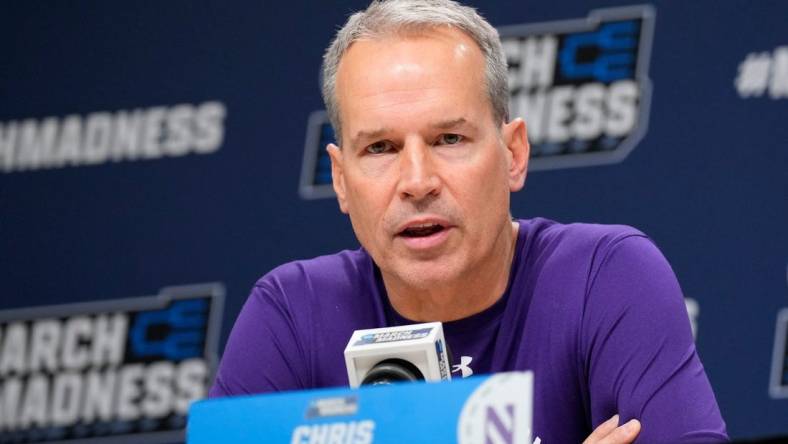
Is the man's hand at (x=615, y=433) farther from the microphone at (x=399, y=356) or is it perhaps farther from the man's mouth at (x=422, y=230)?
the man's mouth at (x=422, y=230)

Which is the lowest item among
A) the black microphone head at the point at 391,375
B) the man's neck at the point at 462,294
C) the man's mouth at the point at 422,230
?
the man's neck at the point at 462,294

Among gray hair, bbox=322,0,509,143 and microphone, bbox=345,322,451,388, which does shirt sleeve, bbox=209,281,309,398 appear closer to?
gray hair, bbox=322,0,509,143

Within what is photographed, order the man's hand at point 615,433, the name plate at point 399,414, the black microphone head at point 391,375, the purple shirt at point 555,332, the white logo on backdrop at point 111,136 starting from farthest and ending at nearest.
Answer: the white logo on backdrop at point 111,136 < the purple shirt at point 555,332 < the man's hand at point 615,433 < the black microphone head at point 391,375 < the name plate at point 399,414

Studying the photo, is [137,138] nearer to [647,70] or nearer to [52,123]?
[52,123]

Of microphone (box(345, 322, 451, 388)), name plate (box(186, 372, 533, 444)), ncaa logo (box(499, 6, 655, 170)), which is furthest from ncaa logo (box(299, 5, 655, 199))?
name plate (box(186, 372, 533, 444))

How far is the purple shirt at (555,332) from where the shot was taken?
1.96 meters

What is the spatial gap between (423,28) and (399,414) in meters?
0.90

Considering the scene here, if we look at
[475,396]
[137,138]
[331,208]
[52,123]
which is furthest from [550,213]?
[475,396]

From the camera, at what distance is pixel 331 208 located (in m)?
3.72

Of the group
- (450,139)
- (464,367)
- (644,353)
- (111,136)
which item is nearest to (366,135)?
(450,139)

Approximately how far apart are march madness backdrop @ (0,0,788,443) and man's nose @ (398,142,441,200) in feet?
4.70

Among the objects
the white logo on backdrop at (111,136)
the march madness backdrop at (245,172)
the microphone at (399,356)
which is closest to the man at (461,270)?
the microphone at (399,356)

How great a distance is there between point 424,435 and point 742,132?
83.6 inches

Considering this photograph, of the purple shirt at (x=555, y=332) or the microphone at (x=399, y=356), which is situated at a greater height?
the microphone at (x=399, y=356)
